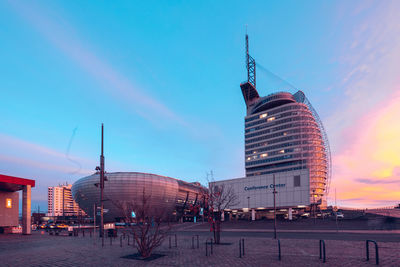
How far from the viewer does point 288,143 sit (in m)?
136

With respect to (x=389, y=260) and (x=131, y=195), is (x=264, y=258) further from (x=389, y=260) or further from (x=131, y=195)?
(x=131, y=195)

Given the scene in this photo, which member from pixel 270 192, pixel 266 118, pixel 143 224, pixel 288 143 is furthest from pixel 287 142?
pixel 143 224

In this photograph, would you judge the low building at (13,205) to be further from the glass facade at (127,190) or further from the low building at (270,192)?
the glass facade at (127,190)

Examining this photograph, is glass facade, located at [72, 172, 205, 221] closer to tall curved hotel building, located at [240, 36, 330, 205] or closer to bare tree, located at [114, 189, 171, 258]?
tall curved hotel building, located at [240, 36, 330, 205]

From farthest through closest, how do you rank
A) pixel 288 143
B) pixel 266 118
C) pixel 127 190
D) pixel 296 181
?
pixel 266 118, pixel 288 143, pixel 127 190, pixel 296 181

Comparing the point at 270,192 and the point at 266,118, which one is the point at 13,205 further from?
the point at 266,118

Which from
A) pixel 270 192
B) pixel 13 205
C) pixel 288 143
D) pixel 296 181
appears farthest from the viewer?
pixel 288 143

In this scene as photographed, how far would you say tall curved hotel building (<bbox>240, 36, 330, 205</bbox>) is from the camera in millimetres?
133500

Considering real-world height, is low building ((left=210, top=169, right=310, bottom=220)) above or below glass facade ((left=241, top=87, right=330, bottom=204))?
below

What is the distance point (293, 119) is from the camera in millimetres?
137375

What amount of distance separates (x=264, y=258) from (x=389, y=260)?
5837mm

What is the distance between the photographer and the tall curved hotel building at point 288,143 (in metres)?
134

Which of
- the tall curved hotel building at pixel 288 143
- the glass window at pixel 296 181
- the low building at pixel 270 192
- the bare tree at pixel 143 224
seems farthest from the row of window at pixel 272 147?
the bare tree at pixel 143 224

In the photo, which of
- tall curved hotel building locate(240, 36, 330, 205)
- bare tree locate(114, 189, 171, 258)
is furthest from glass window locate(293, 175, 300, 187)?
bare tree locate(114, 189, 171, 258)
